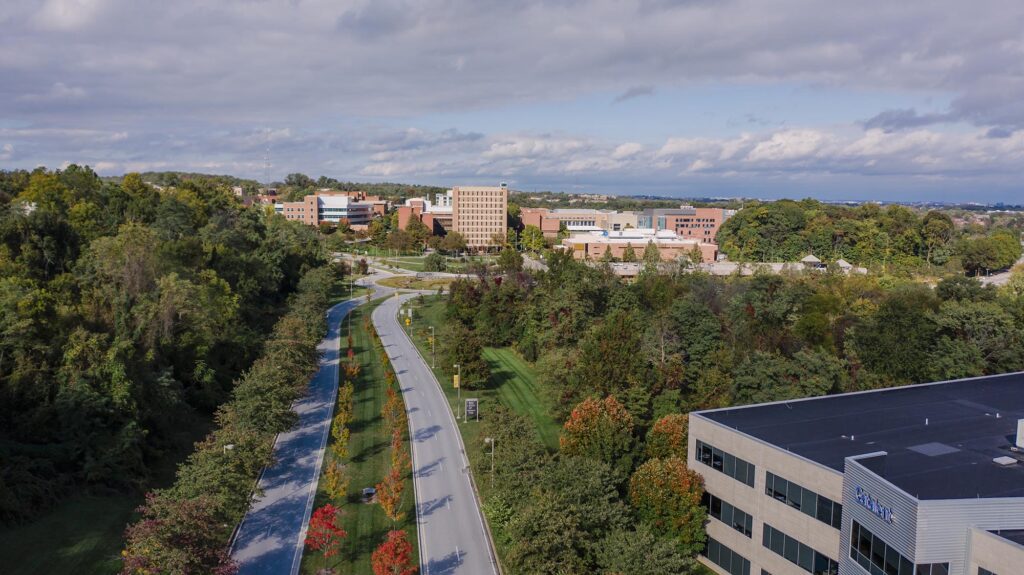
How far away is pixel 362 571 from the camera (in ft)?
80.2

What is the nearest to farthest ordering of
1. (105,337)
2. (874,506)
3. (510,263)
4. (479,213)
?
(874,506) < (105,337) < (510,263) < (479,213)

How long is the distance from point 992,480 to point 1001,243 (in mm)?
99884

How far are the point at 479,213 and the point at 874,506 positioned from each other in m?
131

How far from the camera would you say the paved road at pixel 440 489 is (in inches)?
1005

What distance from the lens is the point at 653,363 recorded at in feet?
139

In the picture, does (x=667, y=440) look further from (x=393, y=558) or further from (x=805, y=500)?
(x=393, y=558)

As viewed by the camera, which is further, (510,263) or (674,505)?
(510,263)

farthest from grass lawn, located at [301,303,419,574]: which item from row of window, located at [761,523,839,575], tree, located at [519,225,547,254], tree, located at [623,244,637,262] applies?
tree, located at [519,225,547,254]

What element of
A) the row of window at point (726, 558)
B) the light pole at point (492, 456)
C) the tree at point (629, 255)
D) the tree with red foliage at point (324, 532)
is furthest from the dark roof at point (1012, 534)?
the tree at point (629, 255)

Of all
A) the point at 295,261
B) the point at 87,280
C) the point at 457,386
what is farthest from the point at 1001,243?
the point at 87,280

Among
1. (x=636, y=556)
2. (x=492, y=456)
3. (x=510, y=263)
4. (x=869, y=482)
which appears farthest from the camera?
(x=510, y=263)

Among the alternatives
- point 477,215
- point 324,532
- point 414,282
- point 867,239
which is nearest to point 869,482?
point 324,532

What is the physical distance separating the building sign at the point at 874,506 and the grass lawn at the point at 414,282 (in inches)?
3008

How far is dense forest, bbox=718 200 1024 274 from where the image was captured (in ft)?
331
